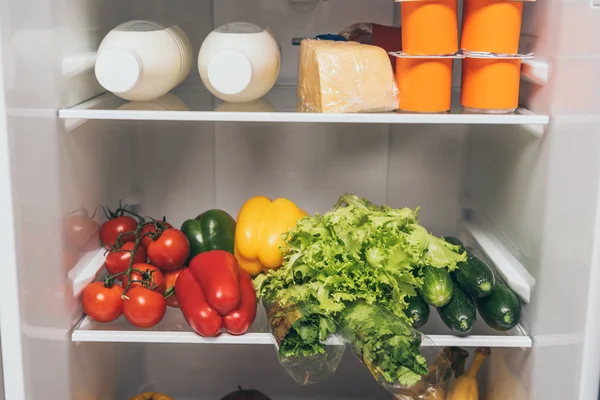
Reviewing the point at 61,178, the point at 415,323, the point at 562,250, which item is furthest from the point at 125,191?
the point at 562,250

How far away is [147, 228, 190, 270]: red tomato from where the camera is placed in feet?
4.97

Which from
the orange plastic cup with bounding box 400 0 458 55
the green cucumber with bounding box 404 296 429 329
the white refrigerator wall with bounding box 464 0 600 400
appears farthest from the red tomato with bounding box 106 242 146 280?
A: the white refrigerator wall with bounding box 464 0 600 400

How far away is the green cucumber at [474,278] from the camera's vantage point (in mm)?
1392

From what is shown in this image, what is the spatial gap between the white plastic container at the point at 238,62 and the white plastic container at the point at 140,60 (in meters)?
0.07

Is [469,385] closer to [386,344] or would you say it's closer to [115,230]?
[386,344]

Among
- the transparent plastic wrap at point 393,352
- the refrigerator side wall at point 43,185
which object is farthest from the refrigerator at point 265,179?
the transparent plastic wrap at point 393,352

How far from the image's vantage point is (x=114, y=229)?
1.57m

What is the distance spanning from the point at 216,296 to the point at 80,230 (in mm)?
307

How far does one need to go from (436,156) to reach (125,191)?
0.76 meters

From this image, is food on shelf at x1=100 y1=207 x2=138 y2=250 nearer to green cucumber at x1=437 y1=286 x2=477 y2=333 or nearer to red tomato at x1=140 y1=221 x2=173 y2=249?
red tomato at x1=140 y1=221 x2=173 y2=249

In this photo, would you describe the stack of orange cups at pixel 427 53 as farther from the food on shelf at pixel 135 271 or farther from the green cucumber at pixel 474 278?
the food on shelf at pixel 135 271

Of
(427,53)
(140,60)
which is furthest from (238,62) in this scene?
(427,53)

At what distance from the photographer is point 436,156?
1875 mm

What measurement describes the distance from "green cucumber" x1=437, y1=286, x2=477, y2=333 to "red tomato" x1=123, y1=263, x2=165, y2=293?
1.75 feet
